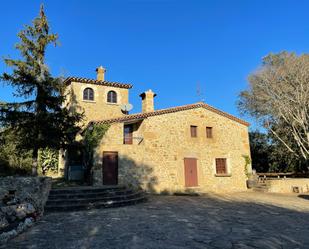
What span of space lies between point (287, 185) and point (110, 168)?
12.2 m

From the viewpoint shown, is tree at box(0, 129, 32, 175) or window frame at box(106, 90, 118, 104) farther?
window frame at box(106, 90, 118, 104)

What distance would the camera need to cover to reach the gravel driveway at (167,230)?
5348 millimetres

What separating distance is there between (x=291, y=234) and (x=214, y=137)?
1185 cm

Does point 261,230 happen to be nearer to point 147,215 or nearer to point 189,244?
point 189,244

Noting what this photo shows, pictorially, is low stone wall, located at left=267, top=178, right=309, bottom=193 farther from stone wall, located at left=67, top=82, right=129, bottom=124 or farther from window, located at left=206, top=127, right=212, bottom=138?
stone wall, located at left=67, top=82, right=129, bottom=124

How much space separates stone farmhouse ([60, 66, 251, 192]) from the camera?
47.1 feet

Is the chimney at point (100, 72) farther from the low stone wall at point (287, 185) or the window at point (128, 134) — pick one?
the low stone wall at point (287, 185)

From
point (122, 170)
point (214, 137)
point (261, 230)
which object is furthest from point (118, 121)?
point (261, 230)

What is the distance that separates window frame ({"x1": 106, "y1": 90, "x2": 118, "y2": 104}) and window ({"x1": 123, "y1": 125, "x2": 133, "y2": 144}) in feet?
17.3

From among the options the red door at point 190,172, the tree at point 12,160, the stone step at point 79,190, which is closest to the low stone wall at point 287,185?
the red door at point 190,172

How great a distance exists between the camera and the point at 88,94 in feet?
64.8

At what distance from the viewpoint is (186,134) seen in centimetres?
1684

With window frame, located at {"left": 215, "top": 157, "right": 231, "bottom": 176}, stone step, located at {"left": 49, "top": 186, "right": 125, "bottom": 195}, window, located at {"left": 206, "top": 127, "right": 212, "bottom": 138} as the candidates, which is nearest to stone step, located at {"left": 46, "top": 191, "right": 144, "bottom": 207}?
stone step, located at {"left": 49, "top": 186, "right": 125, "bottom": 195}

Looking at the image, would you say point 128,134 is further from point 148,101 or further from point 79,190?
point 79,190
